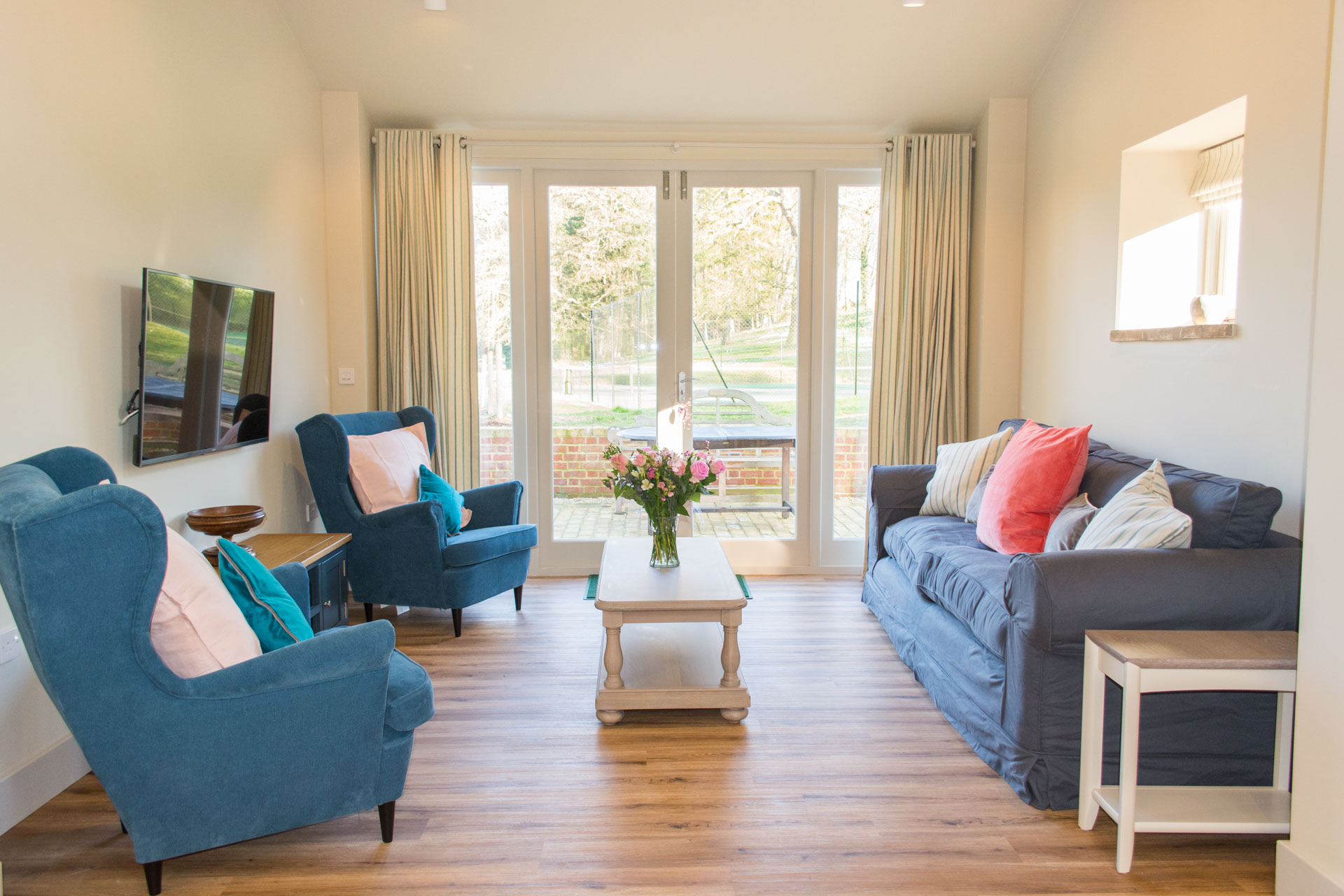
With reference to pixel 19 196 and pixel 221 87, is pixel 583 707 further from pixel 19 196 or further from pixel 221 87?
pixel 221 87

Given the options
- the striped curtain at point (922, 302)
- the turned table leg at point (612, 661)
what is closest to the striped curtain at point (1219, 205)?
the striped curtain at point (922, 302)

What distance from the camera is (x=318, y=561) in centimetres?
325

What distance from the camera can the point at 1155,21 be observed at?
348 cm

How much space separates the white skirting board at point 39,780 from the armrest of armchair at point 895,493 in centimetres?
335

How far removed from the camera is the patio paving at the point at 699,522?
16.9ft

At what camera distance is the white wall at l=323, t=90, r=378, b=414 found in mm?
4609

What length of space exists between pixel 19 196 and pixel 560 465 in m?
3.08

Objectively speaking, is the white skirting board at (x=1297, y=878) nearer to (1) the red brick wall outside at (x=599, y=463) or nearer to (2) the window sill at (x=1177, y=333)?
(2) the window sill at (x=1177, y=333)

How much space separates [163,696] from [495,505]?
258 cm

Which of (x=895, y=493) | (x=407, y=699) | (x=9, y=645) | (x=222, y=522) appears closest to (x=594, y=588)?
(x=895, y=493)

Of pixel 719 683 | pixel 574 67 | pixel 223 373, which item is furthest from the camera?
pixel 574 67

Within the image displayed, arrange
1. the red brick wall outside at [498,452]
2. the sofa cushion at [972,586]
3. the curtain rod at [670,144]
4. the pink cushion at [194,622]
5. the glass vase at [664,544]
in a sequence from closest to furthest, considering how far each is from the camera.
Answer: the pink cushion at [194,622], the sofa cushion at [972,586], the glass vase at [664,544], the curtain rod at [670,144], the red brick wall outside at [498,452]

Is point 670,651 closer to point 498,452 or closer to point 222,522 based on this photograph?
point 222,522

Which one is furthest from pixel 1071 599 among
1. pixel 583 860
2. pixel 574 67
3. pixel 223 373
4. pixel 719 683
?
pixel 574 67
